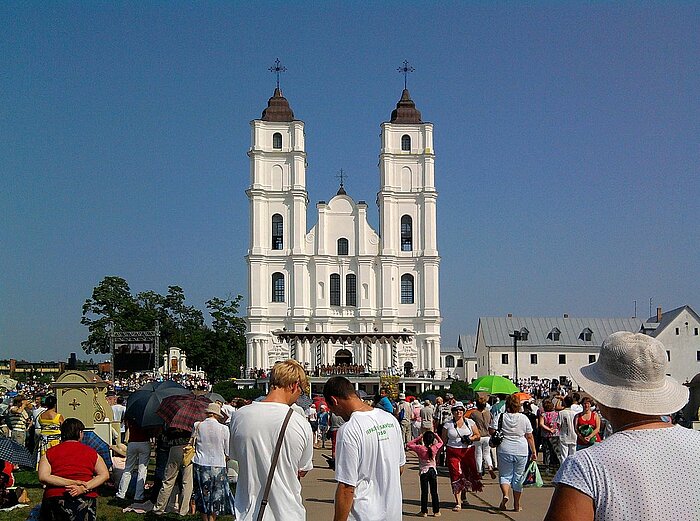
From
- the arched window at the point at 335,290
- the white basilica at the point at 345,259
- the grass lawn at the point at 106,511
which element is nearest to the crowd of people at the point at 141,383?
the white basilica at the point at 345,259

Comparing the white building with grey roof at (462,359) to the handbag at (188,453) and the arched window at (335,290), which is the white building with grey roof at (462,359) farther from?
the handbag at (188,453)

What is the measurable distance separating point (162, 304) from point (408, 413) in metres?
59.8

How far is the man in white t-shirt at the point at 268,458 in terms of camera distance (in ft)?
17.8

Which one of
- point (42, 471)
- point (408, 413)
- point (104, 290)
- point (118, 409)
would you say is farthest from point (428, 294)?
point (42, 471)

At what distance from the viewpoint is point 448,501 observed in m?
12.8

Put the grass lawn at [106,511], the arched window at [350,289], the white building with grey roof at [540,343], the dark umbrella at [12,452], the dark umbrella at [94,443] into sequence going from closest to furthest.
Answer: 1. the dark umbrella at [94,443]
2. the grass lawn at [106,511]
3. the dark umbrella at [12,452]
4. the arched window at [350,289]
5. the white building with grey roof at [540,343]

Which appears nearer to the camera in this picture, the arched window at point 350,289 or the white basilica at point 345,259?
the white basilica at point 345,259

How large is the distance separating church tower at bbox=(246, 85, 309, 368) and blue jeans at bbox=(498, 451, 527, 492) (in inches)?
2248

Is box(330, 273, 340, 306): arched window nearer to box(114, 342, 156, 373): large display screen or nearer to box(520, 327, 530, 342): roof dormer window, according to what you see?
box(520, 327, 530, 342): roof dormer window

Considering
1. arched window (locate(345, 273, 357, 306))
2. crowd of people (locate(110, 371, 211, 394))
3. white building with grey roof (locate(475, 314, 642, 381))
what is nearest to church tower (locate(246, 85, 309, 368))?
arched window (locate(345, 273, 357, 306))

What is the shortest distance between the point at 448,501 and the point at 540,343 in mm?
69392

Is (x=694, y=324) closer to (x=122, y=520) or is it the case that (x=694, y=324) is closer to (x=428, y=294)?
(x=428, y=294)

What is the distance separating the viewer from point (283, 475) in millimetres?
5469

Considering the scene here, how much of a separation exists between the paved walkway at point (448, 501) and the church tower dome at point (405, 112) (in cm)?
5975
